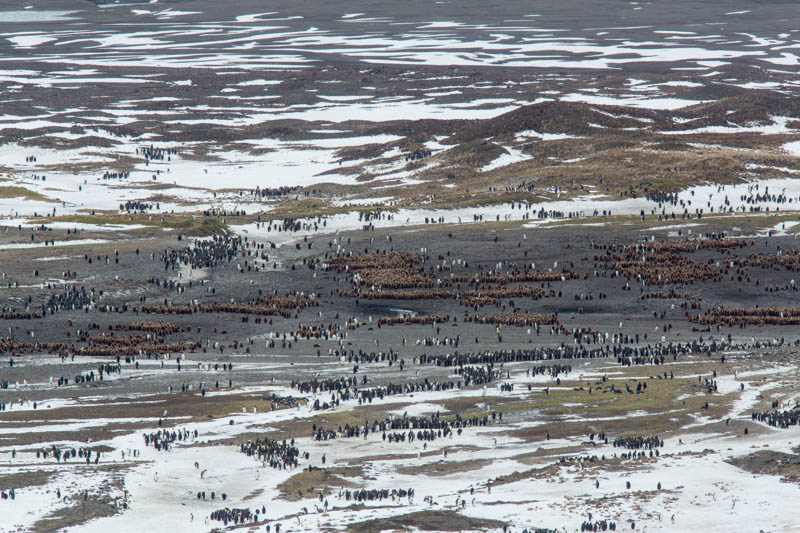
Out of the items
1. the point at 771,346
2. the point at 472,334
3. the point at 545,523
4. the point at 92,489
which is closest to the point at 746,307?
the point at 771,346

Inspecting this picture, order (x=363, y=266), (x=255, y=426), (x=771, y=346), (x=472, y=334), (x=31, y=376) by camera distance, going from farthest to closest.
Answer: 1. (x=363, y=266)
2. (x=472, y=334)
3. (x=771, y=346)
4. (x=31, y=376)
5. (x=255, y=426)

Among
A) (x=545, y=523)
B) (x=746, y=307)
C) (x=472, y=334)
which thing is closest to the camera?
(x=545, y=523)

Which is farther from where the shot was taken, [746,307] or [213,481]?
[746,307]

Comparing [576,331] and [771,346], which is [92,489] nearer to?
[576,331]

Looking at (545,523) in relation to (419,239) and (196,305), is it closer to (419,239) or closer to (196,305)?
(196,305)

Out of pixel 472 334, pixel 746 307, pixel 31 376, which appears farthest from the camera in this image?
pixel 746 307

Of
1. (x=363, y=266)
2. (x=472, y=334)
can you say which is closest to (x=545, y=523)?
(x=472, y=334)

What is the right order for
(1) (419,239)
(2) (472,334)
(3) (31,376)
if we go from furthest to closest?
(1) (419,239) → (2) (472,334) → (3) (31,376)

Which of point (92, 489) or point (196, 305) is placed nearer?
point (92, 489)
